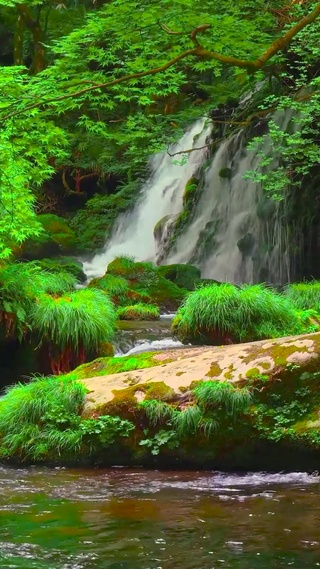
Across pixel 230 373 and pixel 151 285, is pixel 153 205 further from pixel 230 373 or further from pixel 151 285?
pixel 230 373

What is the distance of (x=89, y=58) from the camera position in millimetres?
6270

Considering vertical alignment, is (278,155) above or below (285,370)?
above

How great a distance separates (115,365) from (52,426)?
4.56ft

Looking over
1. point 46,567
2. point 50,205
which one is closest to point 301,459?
point 46,567

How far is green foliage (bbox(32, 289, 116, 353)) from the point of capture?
29.6 ft

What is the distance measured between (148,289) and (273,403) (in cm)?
995

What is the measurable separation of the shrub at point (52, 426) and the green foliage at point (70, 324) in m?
2.48

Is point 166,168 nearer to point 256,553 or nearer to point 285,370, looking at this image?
point 285,370

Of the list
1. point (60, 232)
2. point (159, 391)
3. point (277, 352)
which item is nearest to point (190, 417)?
point (159, 391)

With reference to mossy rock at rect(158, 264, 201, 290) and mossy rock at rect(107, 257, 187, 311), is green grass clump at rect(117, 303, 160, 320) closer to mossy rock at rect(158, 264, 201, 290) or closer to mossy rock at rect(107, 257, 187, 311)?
mossy rock at rect(107, 257, 187, 311)

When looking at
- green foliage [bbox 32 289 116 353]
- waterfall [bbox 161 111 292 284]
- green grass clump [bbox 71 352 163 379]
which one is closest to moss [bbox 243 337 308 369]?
green grass clump [bbox 71 352 163 379]

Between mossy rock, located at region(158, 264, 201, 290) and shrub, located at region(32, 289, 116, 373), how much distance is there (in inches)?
280

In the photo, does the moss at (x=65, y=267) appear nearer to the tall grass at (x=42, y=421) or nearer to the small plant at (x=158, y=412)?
the tall grass at (x=42, y=421)

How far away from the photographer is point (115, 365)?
7.39 metres
